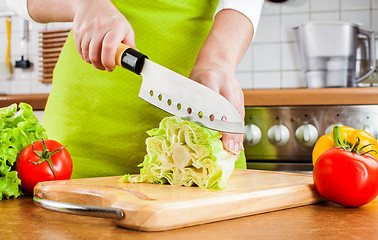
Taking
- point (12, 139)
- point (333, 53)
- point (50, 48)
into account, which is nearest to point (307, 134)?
point (333, 53)

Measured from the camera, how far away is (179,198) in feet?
2.30

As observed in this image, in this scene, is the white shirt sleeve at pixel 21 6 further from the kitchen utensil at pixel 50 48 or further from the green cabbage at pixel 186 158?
the kitchen utensil at pixel 50 48

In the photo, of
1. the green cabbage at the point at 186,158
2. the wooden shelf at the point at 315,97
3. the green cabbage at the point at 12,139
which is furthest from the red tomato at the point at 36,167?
the wooden shelf at the point at 315,97

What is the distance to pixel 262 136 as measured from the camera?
74.8 inches

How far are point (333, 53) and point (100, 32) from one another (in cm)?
156

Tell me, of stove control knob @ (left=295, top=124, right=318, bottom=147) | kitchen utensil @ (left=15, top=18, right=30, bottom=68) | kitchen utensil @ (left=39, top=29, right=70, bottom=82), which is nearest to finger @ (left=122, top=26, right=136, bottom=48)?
stove control knob @ (left=295, top=124, right=318, bottom=147)

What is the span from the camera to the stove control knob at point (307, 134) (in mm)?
1839

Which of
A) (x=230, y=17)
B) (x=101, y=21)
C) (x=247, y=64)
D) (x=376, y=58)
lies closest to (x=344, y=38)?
(x=376, y=58)

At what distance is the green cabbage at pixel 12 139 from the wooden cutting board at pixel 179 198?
0.06 metres

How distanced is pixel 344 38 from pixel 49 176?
165cm

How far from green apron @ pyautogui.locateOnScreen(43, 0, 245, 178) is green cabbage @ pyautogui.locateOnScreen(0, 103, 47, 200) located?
0.24m

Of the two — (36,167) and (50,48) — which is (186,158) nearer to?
(36,167)

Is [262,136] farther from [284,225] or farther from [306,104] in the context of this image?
[284,225]

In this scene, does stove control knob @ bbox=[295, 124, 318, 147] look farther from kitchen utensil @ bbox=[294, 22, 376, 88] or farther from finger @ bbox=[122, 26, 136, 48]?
finger @ bbox=[122, 26, 136, 48]
